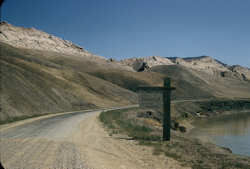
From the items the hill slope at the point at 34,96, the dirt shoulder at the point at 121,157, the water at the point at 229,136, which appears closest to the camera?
the dirt shoulder at the point at 121,157

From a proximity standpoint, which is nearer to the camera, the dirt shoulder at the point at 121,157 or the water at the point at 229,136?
the dirt shoulder at the point at 121,157

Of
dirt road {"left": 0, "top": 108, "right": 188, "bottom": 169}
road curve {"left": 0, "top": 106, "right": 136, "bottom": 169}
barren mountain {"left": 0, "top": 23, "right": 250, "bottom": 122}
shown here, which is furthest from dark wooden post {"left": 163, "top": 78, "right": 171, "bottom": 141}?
road curve {"left": 0, "top": 106, "right": 136, "bottom": 169}

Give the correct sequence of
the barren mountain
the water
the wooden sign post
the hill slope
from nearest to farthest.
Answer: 1. the wooden sign post
2. the water
3. the hill slope
4. the barren mountain

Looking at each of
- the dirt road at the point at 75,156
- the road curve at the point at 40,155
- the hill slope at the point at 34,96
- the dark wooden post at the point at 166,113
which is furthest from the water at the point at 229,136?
the hill slope at the point at 34,96

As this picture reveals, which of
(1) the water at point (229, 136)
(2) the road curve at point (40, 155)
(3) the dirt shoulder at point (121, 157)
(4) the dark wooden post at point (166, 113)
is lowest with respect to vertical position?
(1) the water at point (229, 136)

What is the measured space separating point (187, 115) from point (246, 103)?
50174mm

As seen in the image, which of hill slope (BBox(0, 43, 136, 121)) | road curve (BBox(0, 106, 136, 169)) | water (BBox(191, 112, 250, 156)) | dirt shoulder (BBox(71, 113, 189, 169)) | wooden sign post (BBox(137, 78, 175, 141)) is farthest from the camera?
hill slope (BBox(0, 43, 136, 121))

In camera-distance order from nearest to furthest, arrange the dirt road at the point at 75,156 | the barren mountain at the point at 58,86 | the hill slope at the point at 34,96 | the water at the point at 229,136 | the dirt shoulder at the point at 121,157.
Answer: the dirt road at the point at 75,156 → the dirt shoulder at the point at 121,157 → the water at the point at 229,136 → the hill slope at the point at 34,96 → the barren mountain at the point at 58,86

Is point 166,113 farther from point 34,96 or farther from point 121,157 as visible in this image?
point 34,96

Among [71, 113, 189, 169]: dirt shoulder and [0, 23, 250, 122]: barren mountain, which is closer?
[71, 113, 189, 169]: dirt shoulder

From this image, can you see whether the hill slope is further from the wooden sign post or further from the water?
the water

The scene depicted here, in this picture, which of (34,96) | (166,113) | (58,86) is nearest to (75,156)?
(166,113)

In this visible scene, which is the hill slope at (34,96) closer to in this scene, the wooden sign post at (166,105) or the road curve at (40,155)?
the road curve at (40,155)

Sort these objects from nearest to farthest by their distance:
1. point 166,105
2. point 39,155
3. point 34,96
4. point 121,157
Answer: point 39,155, point 121,157, point 166,105, point 34,96
